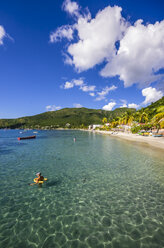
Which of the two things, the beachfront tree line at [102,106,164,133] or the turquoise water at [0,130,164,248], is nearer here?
the turquoise water at [0,130,164,248]

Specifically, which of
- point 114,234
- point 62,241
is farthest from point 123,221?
point 62,241

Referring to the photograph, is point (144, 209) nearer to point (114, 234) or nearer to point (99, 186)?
point (114, 234)

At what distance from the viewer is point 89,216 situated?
8.39 m

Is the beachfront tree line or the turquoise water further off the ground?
the beachfront tree line

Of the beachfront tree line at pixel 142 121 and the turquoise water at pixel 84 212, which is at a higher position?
the beachfront tree line at pixel 142 121

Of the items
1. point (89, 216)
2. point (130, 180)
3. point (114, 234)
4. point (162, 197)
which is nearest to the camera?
point (114, 234)

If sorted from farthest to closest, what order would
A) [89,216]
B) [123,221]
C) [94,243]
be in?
[89,216] → [123,221] → [94,243]

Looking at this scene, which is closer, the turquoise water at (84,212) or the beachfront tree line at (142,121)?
the turquoise water at (84,212)

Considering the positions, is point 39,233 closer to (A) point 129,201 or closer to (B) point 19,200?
(B) point 19,200

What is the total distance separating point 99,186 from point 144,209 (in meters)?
4.77

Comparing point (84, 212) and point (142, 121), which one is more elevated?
point (142, 121)

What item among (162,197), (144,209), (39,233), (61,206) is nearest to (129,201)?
(144,209)

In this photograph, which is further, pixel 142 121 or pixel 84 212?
pixel 142 121

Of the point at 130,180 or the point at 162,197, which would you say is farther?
the point at 130,180
